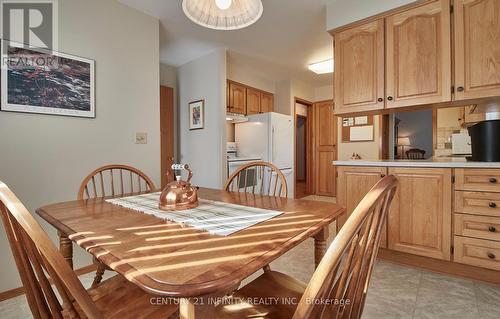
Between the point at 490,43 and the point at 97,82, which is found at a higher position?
the point at 490,43

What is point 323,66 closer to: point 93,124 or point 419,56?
point 419,56

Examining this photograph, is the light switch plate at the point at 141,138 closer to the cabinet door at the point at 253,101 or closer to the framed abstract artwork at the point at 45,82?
the framed abstract artwork at the point at 45,82

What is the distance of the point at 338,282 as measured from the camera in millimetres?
589

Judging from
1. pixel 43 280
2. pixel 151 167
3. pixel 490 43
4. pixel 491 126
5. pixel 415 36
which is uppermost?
pixel 415 36

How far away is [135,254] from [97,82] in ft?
6.54

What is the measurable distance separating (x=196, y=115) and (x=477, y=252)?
10.5 feet

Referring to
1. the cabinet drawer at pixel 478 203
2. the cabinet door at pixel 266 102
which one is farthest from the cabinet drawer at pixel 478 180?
A: the cabinet door at pixel 266 102

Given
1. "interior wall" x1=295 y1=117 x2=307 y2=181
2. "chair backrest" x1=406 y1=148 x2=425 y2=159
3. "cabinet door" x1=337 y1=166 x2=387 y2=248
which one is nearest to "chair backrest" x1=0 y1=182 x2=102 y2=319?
"cabinet door" x1=337 y1=166 x2=387 y2=248

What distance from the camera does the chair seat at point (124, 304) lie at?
0.78 metres

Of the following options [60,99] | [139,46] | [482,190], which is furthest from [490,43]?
[60,99]

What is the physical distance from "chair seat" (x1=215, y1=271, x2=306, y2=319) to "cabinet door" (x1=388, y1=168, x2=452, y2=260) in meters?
1.44

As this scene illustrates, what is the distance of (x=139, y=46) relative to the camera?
7.67 ft

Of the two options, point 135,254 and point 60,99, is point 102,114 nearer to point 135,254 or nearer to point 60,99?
point 60,99

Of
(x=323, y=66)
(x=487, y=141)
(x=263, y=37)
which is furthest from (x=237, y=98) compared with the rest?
(x=487, y=141)
